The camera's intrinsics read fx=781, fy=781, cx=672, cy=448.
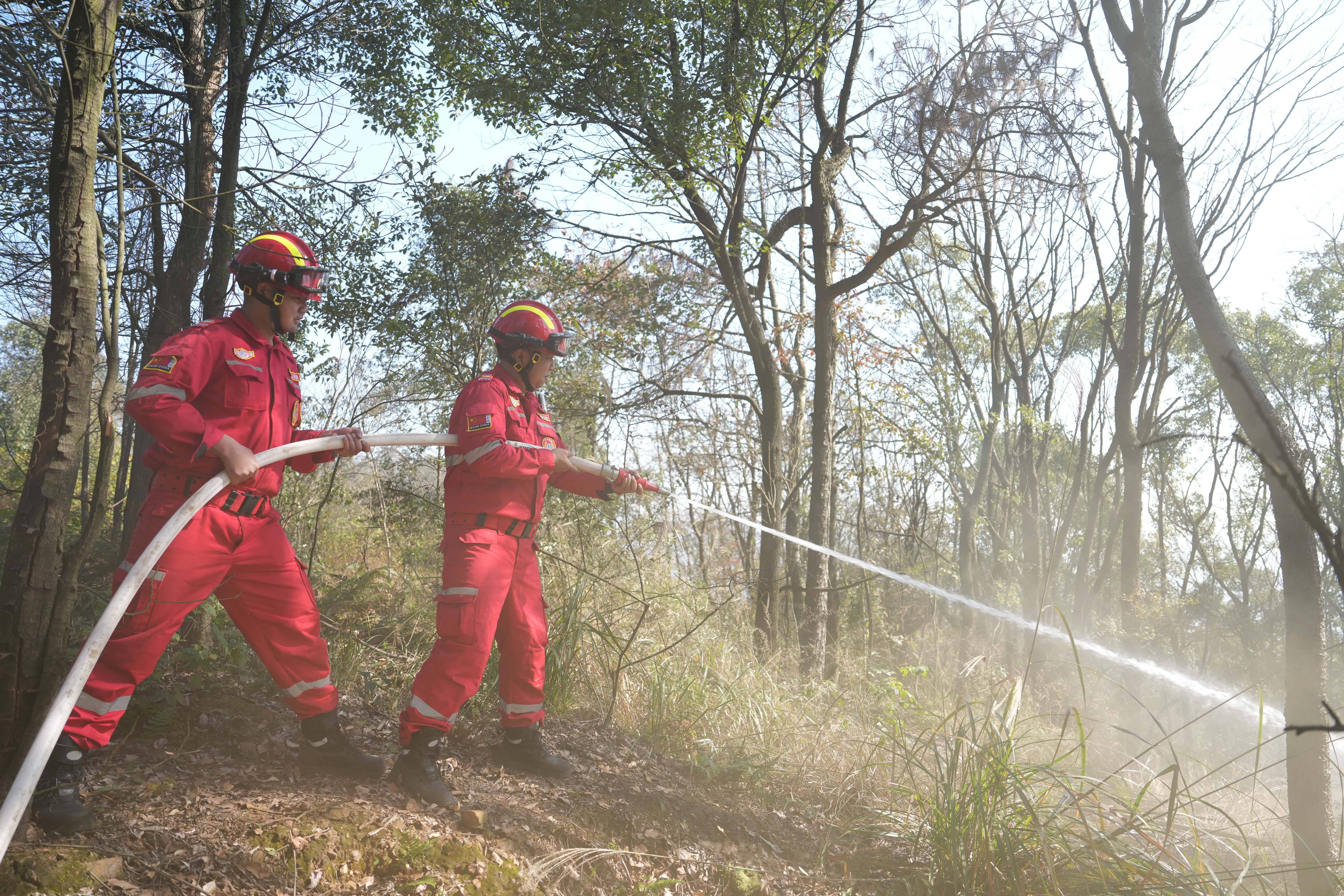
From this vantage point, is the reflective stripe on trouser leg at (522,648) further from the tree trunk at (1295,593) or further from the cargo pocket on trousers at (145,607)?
the tree trunk at (1295,593)

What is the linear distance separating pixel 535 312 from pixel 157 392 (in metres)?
1.63

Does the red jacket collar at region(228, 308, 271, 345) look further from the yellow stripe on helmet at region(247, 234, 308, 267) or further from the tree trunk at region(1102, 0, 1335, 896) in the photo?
the tree trunk at region(1102, 0, 1335, 896)

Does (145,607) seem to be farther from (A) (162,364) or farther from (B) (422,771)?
(B) (422,771)

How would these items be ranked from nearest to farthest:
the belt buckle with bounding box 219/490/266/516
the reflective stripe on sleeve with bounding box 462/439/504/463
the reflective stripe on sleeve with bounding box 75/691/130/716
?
the reflective stripe on sleeve with bounding box 75/691/130/716 < the belt buckle with bounding box 219/490/266/516 < the reflective stripe on sleeve with bounding box 462/439/504/463

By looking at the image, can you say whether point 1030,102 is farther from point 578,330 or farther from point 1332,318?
point 1332,318

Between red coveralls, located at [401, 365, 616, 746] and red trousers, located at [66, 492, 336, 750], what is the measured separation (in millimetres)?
460

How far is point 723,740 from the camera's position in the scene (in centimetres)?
460

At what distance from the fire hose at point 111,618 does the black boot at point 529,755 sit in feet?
4.77

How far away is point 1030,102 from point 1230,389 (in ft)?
22.8

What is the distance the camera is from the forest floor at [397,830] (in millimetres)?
2537

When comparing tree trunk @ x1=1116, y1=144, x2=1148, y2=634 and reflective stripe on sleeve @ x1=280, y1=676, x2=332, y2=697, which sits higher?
tree trunk @ x1=1116, y1=144, x2=1148, y2=634

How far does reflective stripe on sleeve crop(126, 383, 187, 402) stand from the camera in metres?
2.75

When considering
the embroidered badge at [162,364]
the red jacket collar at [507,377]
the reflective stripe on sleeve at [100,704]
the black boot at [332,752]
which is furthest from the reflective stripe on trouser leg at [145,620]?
the red jacket collar at [507,377]

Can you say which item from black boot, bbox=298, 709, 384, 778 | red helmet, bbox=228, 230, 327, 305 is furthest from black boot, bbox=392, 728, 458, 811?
red helmet, bbox=228, 230, 327, 305
